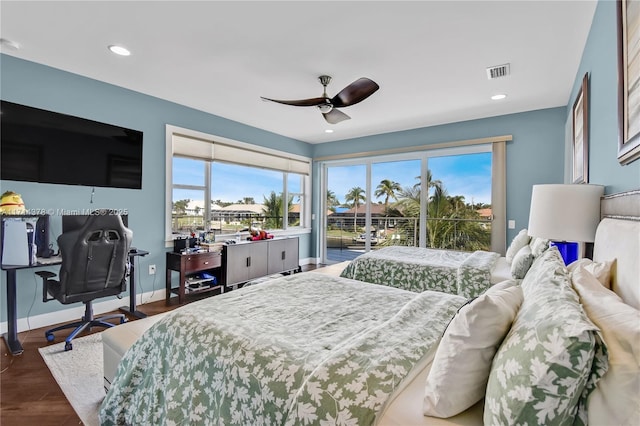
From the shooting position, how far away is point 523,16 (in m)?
2.16

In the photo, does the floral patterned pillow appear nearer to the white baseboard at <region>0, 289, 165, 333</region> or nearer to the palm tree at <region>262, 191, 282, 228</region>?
the white baseboard at <region>0, 289, 165, 333</region>

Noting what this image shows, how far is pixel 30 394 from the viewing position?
78.6 inches

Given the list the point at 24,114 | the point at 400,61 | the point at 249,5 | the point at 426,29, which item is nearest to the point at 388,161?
the point at 400,61

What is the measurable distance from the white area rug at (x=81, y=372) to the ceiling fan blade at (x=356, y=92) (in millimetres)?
3001

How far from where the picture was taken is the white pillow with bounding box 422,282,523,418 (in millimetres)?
924

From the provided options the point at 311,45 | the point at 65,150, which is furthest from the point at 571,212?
the point at 65,150

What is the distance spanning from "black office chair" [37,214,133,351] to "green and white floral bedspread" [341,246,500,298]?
2391mm

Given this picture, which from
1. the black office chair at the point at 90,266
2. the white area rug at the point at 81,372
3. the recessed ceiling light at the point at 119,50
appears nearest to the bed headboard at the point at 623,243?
the white area rug at the point at 81,372

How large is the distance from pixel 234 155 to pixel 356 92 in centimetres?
267

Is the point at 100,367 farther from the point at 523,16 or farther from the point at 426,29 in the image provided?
the point at 523,16

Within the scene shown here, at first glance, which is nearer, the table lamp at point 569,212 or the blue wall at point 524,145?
the table lamp at point 569,212

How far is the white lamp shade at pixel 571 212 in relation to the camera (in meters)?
1.75

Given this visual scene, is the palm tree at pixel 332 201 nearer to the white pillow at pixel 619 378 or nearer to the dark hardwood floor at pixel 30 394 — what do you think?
the dark hardwood floor at pixel 30 394

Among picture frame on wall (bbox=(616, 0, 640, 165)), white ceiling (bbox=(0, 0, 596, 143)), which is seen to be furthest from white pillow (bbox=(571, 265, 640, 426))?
white ceiling (bbox=(0, 0, 596, 143))
